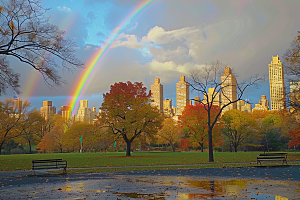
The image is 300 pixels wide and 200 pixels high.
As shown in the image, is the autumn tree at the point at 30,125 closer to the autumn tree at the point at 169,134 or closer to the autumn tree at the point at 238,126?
the autumn tree at the point at 169,134

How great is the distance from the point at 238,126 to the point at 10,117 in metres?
56.3

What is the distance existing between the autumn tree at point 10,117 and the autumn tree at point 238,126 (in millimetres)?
51514

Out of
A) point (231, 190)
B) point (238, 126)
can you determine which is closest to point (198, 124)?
point (238, 126)

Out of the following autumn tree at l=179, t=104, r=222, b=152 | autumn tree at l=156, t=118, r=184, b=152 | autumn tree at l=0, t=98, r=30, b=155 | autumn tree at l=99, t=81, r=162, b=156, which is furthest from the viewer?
autumn tree at l=156, t=118, r=184, b=152

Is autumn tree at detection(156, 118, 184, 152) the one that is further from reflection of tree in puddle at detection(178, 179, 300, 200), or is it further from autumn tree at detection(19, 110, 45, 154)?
reflection of tree in puddle at detection(178, 179, 300, 200)

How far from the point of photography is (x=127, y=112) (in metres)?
41.8

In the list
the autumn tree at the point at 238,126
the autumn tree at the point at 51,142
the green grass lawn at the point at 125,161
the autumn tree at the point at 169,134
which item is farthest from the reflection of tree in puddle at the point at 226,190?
the autumn tree at the point at 51,142

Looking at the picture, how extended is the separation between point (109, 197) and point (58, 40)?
12562 millimetres

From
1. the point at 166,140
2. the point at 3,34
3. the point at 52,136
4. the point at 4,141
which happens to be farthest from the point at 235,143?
the point at 3,34

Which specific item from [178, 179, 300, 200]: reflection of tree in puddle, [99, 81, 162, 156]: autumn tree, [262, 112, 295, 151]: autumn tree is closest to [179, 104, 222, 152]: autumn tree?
[262, 112, 295, 151]: autumn tree

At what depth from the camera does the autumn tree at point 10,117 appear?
6856cm

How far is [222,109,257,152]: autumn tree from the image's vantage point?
7050 cm

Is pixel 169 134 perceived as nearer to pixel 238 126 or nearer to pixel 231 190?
pixel 238 126

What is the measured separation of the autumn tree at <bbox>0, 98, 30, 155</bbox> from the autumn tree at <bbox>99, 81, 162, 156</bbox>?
3625cm
